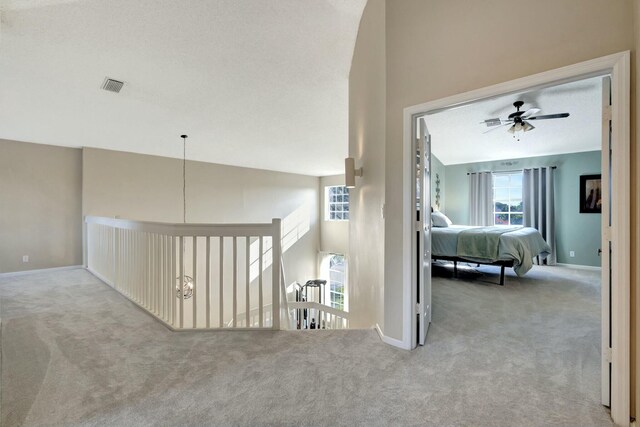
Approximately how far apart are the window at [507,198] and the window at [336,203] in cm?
440

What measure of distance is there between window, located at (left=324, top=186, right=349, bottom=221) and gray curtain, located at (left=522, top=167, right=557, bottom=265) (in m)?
5.02

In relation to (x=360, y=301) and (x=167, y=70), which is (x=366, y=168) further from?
(x=167, y=70)

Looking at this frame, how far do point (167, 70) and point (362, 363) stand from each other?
3381 millimetres

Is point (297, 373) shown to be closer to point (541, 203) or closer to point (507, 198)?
point (541, 203)

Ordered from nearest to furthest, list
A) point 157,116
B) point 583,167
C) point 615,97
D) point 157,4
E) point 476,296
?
point 615,97, point 157,4, point 476,296, point 157,116, point 583,167

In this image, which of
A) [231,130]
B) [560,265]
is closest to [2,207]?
[231,130]

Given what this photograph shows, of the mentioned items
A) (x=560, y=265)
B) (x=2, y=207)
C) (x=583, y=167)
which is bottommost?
(x=560, y=265)

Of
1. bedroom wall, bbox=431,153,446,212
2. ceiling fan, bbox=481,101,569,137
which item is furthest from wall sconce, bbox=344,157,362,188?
bedroom wall, bbox=431,153,446,212

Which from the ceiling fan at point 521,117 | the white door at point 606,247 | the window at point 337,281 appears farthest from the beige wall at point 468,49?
the window at point 337,281

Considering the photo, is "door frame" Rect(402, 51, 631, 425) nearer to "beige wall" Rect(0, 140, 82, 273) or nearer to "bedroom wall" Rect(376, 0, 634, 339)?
"bedroom wall" Rect(376, 0, 634, 339)

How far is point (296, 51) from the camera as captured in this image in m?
2.81

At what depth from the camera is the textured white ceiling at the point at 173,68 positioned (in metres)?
2.28

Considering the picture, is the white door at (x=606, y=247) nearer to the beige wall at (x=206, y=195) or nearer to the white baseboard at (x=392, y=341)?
the white baseboard at (x=392, y=341)

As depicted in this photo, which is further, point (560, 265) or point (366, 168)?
point (560, 265)
